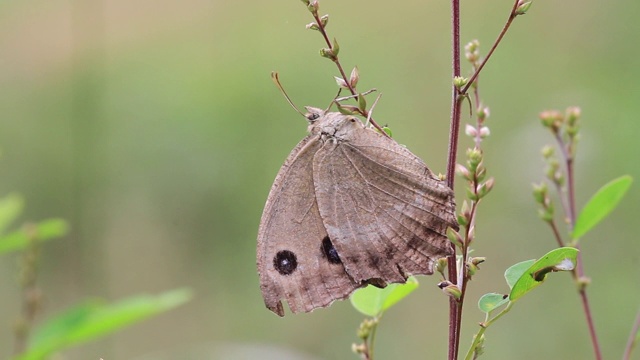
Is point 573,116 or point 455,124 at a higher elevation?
point 573,116

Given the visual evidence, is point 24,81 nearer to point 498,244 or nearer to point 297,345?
point 297,345

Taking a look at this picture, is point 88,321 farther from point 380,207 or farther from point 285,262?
point 380,207

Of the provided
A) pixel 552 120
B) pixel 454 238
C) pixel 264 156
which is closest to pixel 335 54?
pixel 454 238

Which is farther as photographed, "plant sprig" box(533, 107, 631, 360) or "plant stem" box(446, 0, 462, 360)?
"plant sprig" box(533, 107, 631, 360)

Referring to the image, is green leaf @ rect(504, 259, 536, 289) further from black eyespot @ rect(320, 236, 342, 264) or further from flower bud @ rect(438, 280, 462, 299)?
black eyespot @ rect(320, 236, 342, 264)

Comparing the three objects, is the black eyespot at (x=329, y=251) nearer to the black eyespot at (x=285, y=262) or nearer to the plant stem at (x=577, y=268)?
the black eyespot at (x=285, y=262)

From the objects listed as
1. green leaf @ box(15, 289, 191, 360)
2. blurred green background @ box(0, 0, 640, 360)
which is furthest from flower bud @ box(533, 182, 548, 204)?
blurred green background @ box(0, 0, 640, 360)

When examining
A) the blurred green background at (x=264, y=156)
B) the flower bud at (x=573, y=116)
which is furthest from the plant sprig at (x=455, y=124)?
the blurred green background at (x=264, y=156)
